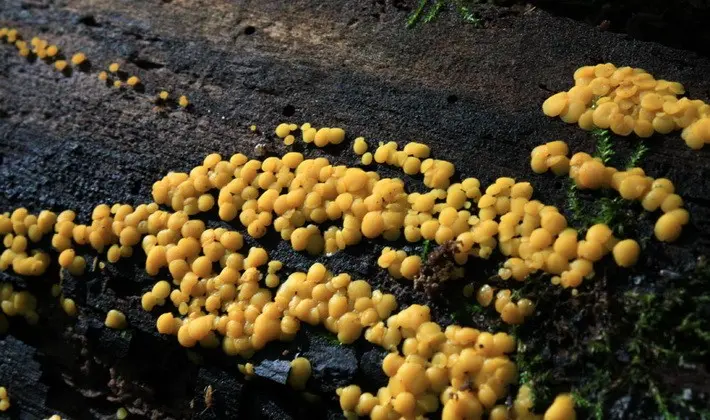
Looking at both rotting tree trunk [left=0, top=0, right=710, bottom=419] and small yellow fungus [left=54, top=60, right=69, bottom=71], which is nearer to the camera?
rotting tree trunk [left=0, top=0, right=710, bottom=419]

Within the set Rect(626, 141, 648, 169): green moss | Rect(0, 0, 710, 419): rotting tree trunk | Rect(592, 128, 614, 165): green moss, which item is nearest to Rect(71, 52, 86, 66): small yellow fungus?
Rect(0, 0, 710, 419): rotting tree trunk

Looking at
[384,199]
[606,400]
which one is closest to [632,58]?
[384,199]

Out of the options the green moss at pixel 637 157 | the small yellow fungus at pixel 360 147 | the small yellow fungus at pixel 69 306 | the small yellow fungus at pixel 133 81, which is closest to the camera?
the green moss at pixel 637 157

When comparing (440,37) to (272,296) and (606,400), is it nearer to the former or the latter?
(272,296)

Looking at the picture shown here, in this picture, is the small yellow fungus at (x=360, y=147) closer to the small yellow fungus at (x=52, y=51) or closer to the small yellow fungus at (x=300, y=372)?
the small yellow fungus at (x=300, y=372)

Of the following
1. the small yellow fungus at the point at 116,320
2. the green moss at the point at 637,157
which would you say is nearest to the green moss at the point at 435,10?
the green moss at the point at 637,157

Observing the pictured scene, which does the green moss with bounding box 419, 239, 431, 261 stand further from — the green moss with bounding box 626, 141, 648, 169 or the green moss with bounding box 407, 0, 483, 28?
the green moss with bounding box 407, 0, 483, 28
